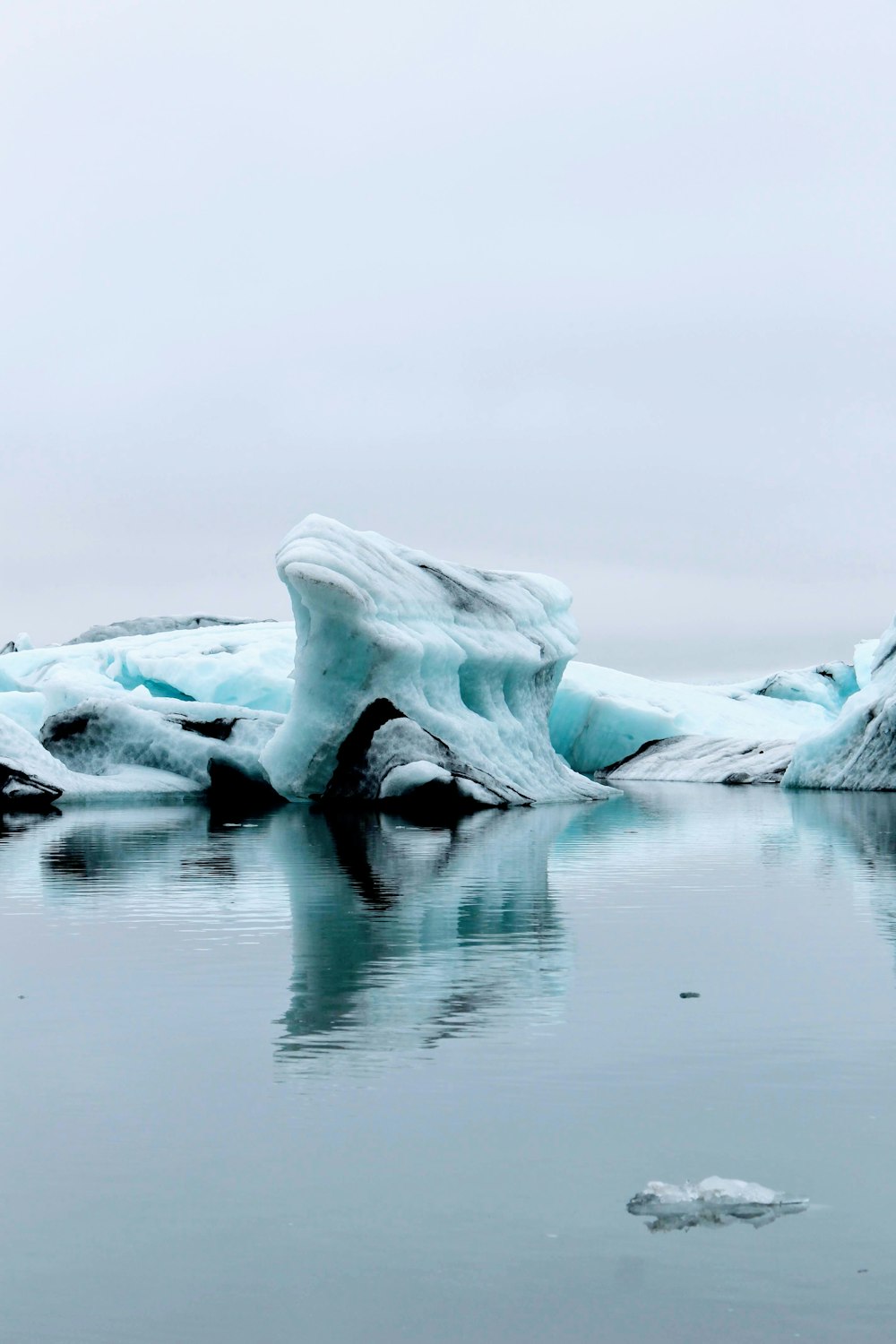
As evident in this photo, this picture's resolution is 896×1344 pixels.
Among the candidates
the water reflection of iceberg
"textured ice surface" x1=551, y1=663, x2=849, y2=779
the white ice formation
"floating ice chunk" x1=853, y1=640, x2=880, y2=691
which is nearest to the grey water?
the water reflection of iceberg

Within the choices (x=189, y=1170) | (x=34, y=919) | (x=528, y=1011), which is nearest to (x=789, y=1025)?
(x=528, y=1011)

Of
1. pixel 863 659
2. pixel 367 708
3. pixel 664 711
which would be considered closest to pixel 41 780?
pixel 367 708

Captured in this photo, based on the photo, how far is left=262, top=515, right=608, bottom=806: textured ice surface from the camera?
18844 millimetres

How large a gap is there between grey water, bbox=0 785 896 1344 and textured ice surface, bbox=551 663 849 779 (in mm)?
25400

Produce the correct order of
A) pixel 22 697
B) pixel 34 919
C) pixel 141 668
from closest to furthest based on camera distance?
pixel 34 919
pixel 22 697
pixel 141 668

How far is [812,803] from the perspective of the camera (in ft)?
68.4

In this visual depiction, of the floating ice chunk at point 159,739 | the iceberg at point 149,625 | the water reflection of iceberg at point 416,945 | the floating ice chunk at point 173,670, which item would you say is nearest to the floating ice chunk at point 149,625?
the iceberg at point 149,625

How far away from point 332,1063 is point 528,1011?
0.96 metres

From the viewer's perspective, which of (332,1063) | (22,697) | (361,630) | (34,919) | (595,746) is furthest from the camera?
(595,746)

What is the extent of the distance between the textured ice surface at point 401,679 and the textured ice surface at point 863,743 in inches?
204

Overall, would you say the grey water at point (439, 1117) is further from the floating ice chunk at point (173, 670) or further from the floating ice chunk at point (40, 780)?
the floating ice chunk at point (173, 670)

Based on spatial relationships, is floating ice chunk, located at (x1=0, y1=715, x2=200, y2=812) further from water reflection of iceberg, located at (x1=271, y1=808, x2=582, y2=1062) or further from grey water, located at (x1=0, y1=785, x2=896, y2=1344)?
grey water, located at (x1=0, y1=785, x2=896, y2=1344)

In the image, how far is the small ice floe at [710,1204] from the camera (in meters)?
2.92

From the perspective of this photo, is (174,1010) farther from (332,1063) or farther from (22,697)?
(22,697)
